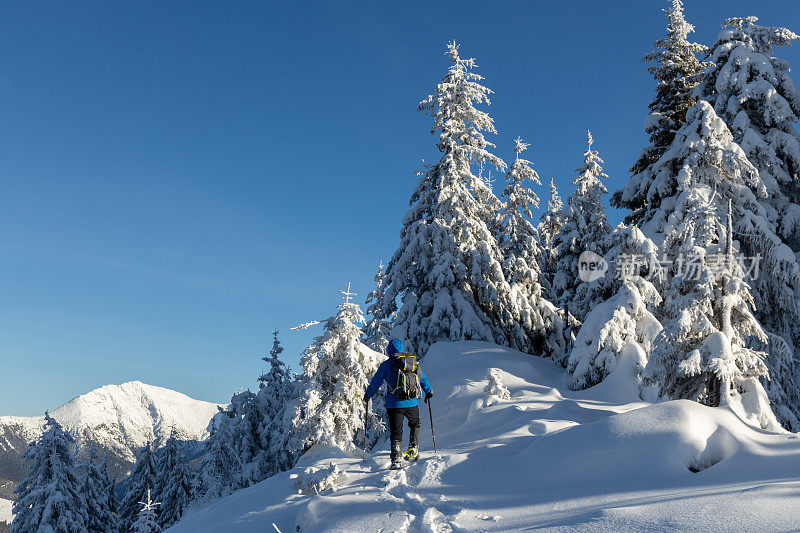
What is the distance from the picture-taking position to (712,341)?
1024 centimetres

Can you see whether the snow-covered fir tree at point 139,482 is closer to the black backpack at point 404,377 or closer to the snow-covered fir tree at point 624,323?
the snow-covered fir tree at point 624,323

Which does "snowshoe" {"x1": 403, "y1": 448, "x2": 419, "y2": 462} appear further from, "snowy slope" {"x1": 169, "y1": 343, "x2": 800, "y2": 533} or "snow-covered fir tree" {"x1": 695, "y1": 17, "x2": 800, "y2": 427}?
"snow-covered fir tree" {"x1": 695, "y1": 17, "x2": 800, "y2": 427}

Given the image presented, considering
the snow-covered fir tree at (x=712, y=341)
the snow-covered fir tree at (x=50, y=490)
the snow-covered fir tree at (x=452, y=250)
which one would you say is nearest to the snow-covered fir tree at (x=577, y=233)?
the snow-covered fir tree at (x=452, y=250)

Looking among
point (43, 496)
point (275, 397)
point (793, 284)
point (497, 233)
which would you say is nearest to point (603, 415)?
point (793, 284)

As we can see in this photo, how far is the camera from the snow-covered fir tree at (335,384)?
45.1 ft

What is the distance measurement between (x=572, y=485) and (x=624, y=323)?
9162mm

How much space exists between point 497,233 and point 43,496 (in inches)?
1008

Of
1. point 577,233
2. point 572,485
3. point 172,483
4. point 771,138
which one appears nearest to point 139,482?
point 172,483

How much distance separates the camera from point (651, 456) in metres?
6.26

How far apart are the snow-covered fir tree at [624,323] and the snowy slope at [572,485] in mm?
5357

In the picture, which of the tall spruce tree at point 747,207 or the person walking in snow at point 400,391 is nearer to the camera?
the person walking in snow at point 400,391

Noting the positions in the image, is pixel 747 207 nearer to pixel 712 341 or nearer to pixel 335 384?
pixel 712 341

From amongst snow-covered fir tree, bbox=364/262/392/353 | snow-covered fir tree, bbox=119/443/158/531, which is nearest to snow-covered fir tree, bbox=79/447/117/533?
snow-covered fir tree, bbox=119/443/158/531

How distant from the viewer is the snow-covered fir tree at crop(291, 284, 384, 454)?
13.8 meters
